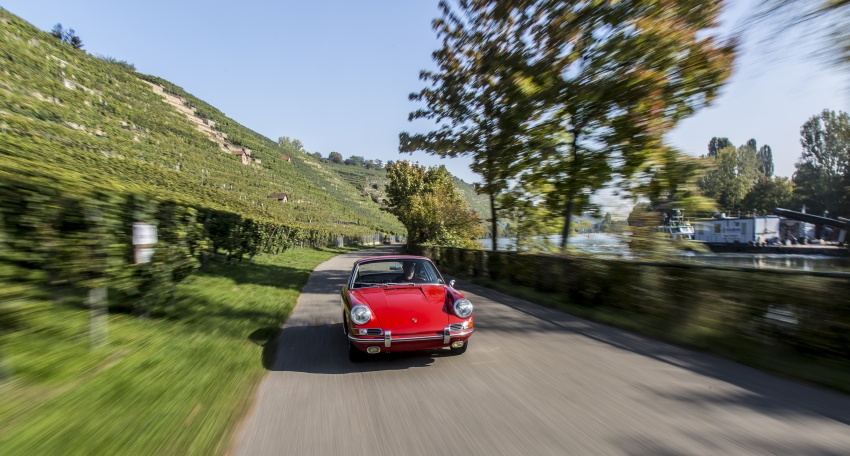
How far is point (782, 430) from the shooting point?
3213mm

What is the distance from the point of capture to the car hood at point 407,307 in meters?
4.93

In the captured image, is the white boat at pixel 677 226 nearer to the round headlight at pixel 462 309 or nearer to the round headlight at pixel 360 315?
the round headlight at pixel 462 309

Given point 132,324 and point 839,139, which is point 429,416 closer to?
point 132,324

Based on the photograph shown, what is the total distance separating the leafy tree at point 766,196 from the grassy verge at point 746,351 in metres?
5.55

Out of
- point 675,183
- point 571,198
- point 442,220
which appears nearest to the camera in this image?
point 675,183

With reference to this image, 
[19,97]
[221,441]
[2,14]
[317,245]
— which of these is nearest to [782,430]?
[221,441]

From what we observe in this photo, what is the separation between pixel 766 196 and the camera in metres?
12.2

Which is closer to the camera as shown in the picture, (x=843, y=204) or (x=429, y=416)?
(x=429, y=416)

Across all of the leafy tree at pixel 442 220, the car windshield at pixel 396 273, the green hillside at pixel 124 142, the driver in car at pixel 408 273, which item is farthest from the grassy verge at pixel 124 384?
the leafy tree at pixel 442 220

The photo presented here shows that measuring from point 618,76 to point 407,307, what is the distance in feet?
30.6

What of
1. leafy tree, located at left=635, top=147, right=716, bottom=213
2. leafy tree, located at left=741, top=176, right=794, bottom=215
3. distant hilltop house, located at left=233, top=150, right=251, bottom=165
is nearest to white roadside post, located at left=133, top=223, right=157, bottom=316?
leafy tree, located at left=635, top=147, right=716, bottom=213

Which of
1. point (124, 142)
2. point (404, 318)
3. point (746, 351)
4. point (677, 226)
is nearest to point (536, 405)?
point (404, 318)

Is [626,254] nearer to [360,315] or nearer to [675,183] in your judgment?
[675,183]

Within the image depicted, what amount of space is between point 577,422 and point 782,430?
1.54 meters
